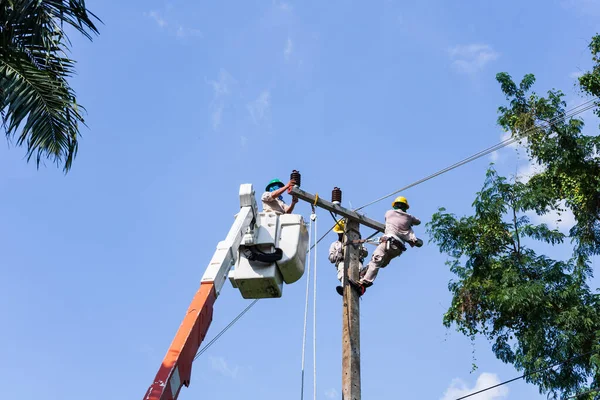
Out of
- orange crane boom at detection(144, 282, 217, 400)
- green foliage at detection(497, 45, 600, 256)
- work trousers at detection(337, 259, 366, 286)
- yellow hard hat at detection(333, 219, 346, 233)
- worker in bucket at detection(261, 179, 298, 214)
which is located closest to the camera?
orange crane boom at detection(144, 282, 217, 400)

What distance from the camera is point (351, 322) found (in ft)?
28.6

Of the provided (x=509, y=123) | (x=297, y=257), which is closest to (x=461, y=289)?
(x=509, y=123)

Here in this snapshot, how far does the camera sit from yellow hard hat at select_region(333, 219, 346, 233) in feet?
32.0

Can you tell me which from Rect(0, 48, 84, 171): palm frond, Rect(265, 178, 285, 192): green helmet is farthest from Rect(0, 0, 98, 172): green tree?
Rect(265, 178, 285, 192): green helmet

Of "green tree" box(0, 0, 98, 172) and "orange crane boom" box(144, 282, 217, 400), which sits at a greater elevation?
"green tree" box(0, 0, 98, 172)

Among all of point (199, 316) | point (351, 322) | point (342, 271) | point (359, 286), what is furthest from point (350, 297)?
point (199, 316)

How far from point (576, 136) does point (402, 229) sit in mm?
6266

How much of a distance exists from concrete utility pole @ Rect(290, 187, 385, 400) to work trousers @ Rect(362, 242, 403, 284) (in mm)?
135

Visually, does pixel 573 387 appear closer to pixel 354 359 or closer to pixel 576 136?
pixel 576 136

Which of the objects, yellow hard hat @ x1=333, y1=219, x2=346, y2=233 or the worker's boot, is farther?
yellow hard hat @ x1=333, y1=219, x2=346, y2=233

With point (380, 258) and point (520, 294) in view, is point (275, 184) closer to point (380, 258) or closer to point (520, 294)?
point (380, 258)

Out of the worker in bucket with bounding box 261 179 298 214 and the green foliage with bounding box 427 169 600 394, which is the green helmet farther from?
the green foliage with bounding box 427 169 600 394

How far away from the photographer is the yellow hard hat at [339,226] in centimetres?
977

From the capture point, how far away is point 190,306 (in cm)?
572
